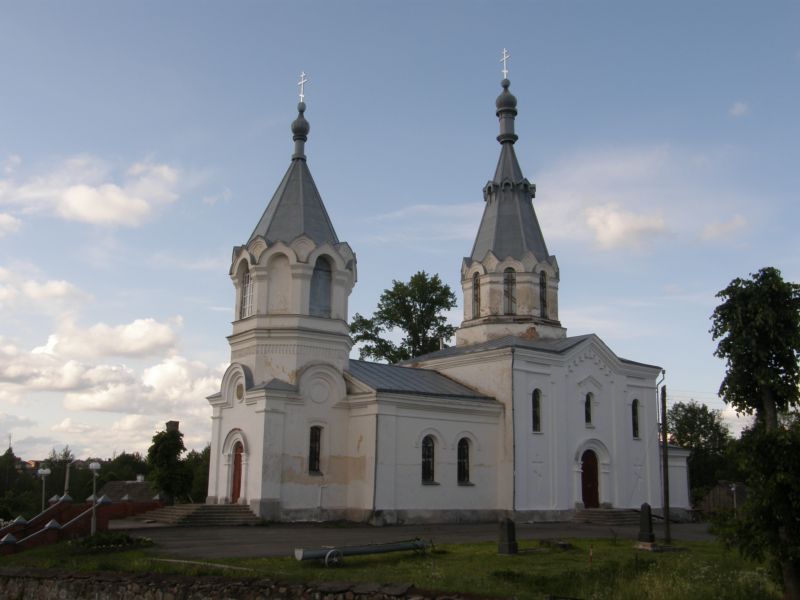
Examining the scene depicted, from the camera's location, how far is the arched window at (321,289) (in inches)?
1132

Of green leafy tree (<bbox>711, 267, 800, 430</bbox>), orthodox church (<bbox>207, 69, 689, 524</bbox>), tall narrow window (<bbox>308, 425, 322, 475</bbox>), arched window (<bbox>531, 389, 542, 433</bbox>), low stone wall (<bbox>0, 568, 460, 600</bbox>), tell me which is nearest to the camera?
low stone wall (<bbox>0, 568, 460, 600</bbox>)

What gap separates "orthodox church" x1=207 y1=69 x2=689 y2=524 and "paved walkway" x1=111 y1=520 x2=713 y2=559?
1.67 m

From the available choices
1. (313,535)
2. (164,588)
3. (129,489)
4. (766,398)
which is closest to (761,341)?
(766,398)

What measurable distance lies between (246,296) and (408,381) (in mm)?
6924

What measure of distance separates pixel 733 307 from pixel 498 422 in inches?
704

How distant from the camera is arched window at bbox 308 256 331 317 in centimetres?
2875

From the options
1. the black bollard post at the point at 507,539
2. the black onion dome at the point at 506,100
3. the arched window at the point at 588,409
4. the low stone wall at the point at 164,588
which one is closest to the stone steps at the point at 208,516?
the low stone wall at the point at 164,588

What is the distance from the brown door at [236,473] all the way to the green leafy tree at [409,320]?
1780cm

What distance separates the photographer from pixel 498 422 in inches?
1211

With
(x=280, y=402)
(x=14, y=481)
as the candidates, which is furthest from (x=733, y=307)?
(x=14, y=481)

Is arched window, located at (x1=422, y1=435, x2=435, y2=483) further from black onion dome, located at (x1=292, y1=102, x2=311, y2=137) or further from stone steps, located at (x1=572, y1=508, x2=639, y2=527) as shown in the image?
black onion dome, located at (x1=292, y1=102, x2=311, y2=137)

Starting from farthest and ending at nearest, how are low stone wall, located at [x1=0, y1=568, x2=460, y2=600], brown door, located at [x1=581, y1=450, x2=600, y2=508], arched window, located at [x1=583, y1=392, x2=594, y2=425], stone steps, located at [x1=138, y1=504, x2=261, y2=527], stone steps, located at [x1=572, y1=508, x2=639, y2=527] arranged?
arched window, located at [x1=583, y1=392, x2=594, y2=425] → brown door, located at [x1=581, y1=450, x2=600, y2=508] → stone steps, located at [x1=572, y1=508, x2=639, y2=527] → stone steps, located at [x1=138, y1=504, x2=261, y2=527] → low stone wall, located at [x1=0, y1=568, x2=460, y2=600]

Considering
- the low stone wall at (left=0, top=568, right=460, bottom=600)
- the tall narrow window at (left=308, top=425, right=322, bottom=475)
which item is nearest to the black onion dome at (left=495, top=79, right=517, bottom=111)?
the tall narrow window at (left=308, top=425, right=322, bottom=475)

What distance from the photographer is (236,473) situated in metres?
27.8
